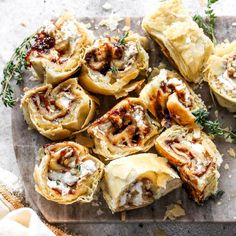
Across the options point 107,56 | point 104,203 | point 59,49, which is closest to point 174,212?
point 104,203

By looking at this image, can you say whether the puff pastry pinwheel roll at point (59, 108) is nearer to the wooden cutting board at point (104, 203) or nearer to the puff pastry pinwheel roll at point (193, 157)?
the wooden cutting board at point (104, 203)

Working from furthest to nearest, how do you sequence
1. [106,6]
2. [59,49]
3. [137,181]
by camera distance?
[106,6] < [59,49] < [137,181]

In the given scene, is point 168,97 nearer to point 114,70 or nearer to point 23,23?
point 114,70

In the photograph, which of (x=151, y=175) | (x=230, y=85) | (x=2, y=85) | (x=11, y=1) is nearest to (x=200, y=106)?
(x=230, y=85)

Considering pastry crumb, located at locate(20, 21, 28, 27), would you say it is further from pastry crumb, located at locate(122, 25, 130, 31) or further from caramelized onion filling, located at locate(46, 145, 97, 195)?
caramelized onion filling, located at locate(46, 145, 97, 195)

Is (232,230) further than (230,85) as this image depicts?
Yes

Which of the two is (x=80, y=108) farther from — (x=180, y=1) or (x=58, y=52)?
(x=180, y=1)

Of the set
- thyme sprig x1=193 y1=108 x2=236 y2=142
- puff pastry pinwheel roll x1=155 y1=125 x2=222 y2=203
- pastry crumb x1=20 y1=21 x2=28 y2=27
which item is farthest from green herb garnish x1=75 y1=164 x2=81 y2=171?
pastry crumb x1=20 y1=21 x2=28 y2=27
